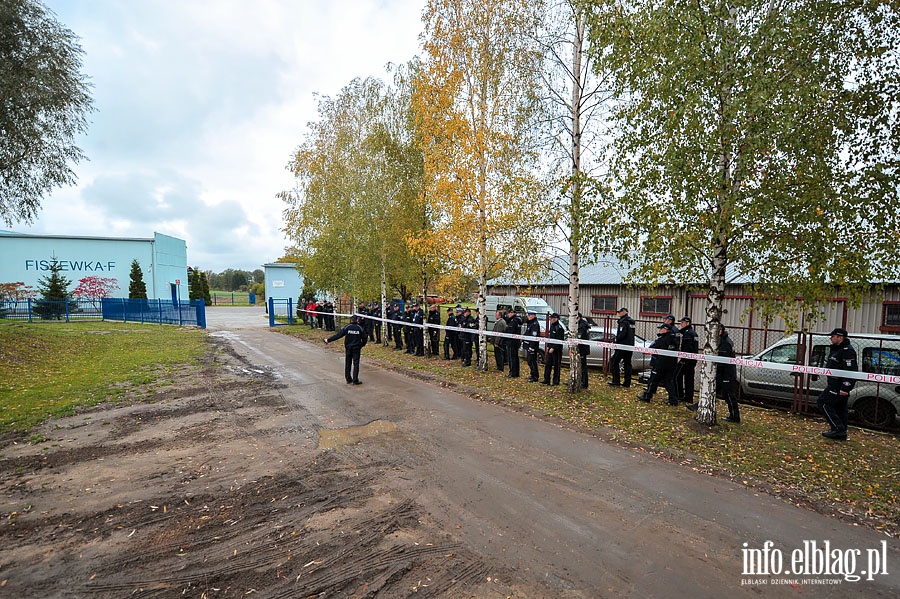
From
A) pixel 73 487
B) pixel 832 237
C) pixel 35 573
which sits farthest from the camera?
pixel 832 237

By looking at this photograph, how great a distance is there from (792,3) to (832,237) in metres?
3.22

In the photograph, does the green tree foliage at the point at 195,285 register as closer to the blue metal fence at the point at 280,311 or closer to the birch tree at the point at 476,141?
the blue metal fence at the point at 280,311

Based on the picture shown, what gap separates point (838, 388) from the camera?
615 centimetres

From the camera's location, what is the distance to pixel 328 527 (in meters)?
3.89

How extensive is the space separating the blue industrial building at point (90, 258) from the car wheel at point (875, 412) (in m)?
43.2

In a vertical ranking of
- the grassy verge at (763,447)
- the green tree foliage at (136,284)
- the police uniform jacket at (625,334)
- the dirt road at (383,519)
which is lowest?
the grassy verge at (763,447)

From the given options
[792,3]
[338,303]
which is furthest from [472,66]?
[338,303]

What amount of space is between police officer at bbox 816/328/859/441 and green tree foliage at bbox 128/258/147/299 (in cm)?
4043

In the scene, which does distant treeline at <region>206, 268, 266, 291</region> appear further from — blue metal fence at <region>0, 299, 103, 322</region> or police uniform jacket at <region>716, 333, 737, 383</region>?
police uniform jacket at <region>716, 333, 737, 383</region>

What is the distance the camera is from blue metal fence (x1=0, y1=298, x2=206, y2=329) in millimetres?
25594

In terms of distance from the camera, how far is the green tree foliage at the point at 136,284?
109 ft

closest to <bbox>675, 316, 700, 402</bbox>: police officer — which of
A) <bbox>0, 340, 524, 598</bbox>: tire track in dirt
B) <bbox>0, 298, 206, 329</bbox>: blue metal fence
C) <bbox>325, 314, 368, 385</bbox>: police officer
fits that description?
<bbox>0, 340, 524, 598</bbox>: tire track in dirt

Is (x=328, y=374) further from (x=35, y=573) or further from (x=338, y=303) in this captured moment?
(x=338, y=303)

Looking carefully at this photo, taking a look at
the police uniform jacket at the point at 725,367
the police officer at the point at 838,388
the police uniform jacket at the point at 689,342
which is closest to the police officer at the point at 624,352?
the police uniform jacket at the point at 689,342
